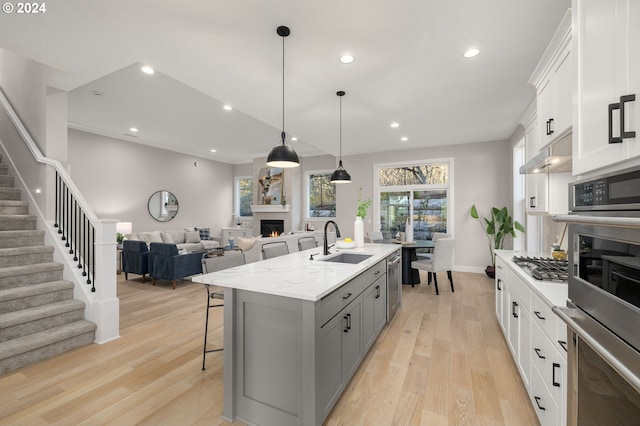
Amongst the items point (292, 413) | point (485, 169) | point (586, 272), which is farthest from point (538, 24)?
point (485, 169)

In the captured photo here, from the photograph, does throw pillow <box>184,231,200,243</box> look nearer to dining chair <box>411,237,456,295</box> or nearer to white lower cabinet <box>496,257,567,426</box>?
dining chair <box>411,237,456,295</box>

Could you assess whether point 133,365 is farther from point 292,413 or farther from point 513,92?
point 513,92

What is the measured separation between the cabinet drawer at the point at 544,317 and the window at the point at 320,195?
22.5 feet

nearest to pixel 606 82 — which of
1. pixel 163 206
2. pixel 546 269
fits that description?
pixel 546 269

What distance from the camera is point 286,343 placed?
5.39 feet

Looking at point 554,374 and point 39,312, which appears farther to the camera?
point 39,312

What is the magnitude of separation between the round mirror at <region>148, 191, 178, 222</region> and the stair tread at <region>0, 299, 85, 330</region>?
204 inches

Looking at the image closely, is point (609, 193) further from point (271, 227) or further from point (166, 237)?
point (271, 227)

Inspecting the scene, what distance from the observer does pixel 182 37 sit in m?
2.53

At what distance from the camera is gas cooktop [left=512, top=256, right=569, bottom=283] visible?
1798mm

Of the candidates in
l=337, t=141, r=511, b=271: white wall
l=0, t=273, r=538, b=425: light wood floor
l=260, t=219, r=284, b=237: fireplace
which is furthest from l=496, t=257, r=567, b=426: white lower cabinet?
l=260, t=219, r=284, b=237: fireplace

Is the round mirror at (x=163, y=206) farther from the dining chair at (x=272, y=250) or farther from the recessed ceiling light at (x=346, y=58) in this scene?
the recessed ceiling light at (x=346, y=58)

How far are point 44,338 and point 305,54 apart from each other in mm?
3593

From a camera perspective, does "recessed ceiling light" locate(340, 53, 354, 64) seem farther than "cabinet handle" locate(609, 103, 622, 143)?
Yes
